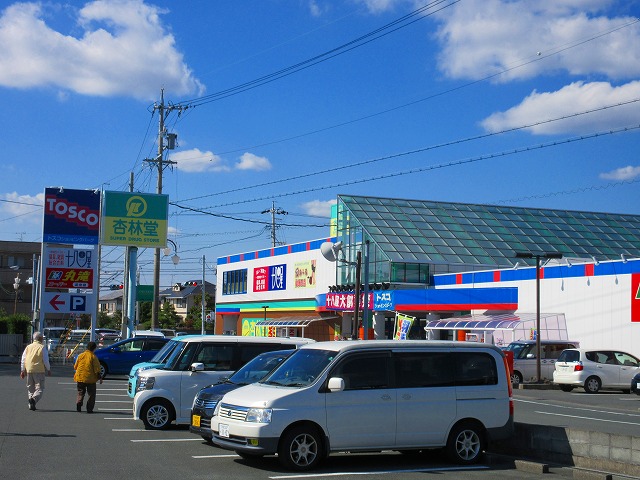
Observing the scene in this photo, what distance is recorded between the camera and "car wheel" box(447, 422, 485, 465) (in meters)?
12.2

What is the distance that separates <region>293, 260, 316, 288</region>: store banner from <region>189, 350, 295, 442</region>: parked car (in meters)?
44.4

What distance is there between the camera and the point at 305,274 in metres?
60.1

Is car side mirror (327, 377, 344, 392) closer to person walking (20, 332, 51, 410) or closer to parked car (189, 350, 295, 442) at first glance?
parked car (189, 350, 295, 442)

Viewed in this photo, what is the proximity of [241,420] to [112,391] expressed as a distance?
1412cm

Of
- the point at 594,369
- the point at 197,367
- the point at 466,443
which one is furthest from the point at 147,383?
the point at 594,369

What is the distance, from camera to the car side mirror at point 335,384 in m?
11.3

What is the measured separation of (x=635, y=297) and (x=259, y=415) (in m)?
27.1

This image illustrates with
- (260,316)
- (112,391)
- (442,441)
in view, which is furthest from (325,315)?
(442,441)

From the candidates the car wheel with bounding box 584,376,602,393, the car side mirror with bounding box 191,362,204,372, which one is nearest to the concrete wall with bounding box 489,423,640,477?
the car side mirror with bounding box 191,362,204,372

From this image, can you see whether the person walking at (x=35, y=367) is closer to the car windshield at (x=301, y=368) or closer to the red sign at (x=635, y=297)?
the car windshield at (x=301, y=368)

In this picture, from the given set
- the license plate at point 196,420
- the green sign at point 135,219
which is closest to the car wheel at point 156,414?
the license plate at point 196,420

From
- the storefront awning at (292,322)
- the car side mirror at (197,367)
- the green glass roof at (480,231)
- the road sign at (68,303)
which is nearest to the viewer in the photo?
the car side mirror at (197,367)

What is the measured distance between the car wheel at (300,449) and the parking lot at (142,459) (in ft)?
0.52

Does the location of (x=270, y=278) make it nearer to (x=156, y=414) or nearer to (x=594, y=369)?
(x=594, y=369)
